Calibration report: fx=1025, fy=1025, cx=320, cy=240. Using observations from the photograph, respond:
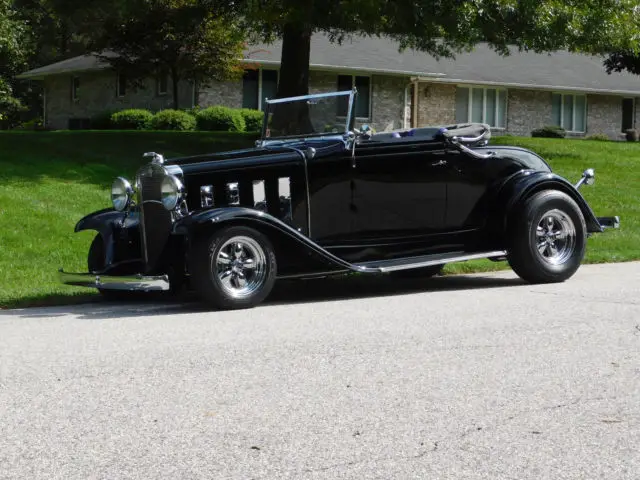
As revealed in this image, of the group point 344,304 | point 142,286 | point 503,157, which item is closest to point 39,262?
point 142,286

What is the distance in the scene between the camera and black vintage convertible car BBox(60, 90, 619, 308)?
8852mm

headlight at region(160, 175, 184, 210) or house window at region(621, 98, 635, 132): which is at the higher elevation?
house window at region(621, 98, 635, 132)

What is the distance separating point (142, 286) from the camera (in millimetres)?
8742

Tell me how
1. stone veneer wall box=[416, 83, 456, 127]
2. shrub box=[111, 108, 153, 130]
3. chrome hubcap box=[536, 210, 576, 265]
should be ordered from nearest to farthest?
chrome hubcap box=[536, 210, 576, 265] → shrub box=[111, 108, 153, 130] → stone veneer wall box=[416, 83, 456, 127]

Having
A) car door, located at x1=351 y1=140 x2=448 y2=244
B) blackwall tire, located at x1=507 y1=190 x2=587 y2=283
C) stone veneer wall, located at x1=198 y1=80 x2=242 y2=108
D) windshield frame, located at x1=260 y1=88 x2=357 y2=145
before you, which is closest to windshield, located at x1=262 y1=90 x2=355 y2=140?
windshield frame, located at x1=260 y1=88 x2=357 y2=145

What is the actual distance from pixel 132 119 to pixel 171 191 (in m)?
26.6

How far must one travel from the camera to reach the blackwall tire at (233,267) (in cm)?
859

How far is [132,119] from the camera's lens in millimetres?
34844

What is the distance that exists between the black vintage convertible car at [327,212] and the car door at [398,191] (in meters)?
0.01

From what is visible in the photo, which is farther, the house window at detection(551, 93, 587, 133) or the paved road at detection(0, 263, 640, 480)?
the house window at detection(551, 93, 587, 133)

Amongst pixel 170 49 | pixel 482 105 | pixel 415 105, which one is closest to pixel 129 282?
pixel 170 49

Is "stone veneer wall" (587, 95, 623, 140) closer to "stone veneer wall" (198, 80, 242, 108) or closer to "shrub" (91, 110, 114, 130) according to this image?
"stone veneer wall" (198, 80, 242, 108)

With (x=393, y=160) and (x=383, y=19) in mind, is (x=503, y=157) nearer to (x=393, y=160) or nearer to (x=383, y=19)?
(x=393, y=160)

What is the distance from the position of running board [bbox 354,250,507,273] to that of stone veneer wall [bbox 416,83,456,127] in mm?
31175
